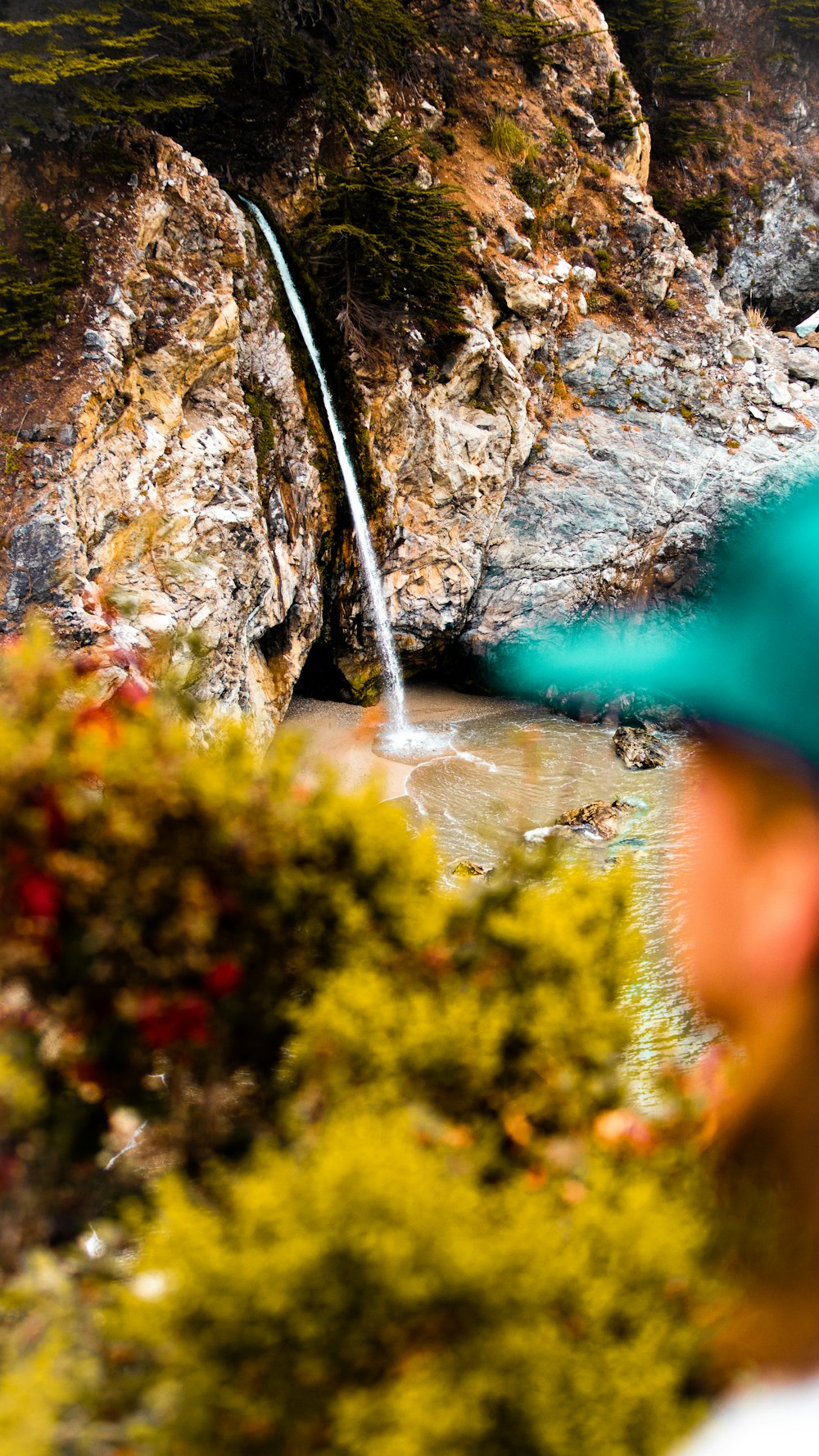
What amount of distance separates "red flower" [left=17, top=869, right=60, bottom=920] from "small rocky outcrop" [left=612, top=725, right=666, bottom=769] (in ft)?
40.8

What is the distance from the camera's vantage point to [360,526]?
1566 centimetres

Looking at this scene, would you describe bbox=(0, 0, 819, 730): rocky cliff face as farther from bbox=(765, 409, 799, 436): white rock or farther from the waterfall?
the waterfall

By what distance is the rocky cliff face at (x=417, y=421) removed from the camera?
10297 mm

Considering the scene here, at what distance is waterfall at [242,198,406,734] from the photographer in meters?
14.6

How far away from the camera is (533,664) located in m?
18.1

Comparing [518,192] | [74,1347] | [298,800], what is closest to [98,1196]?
[74,1347]

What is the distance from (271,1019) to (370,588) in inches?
477

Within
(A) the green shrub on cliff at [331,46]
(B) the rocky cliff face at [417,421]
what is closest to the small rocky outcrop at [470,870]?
(B) the rocky cliff face at [417,421]

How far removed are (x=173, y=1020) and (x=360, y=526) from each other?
1260 cm

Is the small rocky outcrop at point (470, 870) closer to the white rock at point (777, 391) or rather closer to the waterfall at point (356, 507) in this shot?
the waterfall at point (356, 507)

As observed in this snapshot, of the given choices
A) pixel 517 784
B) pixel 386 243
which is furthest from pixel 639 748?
pixel 386 243

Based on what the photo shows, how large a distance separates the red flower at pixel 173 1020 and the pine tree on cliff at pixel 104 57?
35.4 ft

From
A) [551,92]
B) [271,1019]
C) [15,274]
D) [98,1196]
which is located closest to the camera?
[98,1196]

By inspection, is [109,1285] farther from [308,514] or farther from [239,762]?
[308,514]
